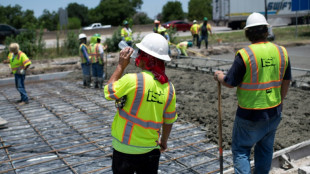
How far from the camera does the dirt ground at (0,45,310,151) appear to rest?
4973 mm

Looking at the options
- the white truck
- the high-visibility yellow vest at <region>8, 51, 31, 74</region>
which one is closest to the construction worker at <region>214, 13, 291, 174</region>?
the high-visibility yellow vest at <region>8, 51, 31, 74</region>

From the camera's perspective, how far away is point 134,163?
2420mm

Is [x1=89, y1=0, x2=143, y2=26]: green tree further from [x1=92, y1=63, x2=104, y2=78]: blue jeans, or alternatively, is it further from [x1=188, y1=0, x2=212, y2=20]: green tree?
[x1=92, y1=63, x2=104, y2=78]: blue jeans

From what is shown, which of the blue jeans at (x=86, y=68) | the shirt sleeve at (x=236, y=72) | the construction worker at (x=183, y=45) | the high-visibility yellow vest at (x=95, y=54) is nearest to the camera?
the shirt sleeve at (x=236, y=72)

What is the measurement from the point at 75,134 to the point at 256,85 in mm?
3581

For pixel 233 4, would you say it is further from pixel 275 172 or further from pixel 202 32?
pixel 275 172

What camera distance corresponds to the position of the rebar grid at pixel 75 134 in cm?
437

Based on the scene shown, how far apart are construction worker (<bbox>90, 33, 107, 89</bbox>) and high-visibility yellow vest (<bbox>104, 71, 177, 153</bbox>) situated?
20.9 feet

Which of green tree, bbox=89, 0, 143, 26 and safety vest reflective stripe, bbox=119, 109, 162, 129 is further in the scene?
green tree, bbox=89, 0, 143, 26

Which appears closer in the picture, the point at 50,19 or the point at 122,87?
the point at 122,87

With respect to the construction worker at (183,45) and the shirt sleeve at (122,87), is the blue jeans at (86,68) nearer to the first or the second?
the construction worker at (183,45)

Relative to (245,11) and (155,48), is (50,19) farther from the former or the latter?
(155,48)

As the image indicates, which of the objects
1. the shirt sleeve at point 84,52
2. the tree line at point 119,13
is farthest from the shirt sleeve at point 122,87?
the tree line at point 119,13

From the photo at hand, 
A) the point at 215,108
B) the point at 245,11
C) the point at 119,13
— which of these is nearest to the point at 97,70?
the point at 215,108
